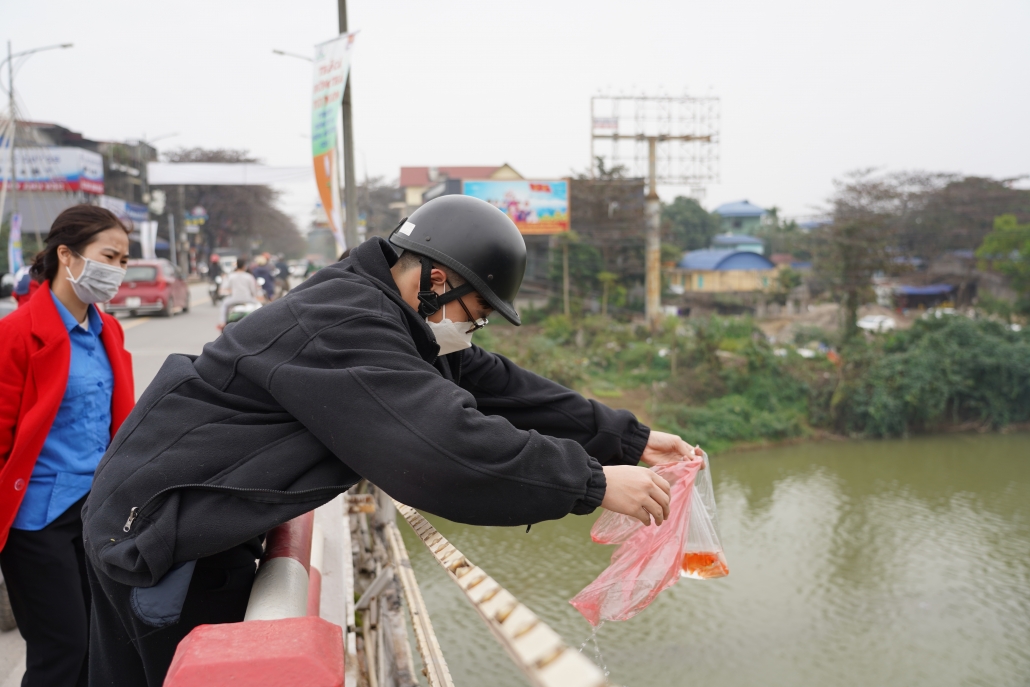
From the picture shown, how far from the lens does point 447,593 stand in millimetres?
9016

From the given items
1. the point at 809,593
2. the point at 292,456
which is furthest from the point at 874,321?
the point at 292,456

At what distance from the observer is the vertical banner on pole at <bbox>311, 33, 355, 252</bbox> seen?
909 cm

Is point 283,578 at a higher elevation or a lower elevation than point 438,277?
lower

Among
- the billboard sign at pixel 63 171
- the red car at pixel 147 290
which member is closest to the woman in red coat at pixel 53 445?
the red car at pixel 147 290

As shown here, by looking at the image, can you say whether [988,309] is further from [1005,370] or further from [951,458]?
[951,458]

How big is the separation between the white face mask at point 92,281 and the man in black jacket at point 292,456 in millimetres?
1125

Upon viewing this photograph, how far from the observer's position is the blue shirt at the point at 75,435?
2.06 m

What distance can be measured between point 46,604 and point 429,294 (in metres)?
1.37

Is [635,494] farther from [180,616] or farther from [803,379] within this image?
[803,379]

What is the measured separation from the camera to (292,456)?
123cm

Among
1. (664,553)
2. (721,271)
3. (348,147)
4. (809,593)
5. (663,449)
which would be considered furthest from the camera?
(721,271)

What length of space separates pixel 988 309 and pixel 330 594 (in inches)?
1060

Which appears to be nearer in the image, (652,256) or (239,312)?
(239,312)

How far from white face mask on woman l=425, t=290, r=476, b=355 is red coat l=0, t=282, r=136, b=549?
1.16 metres
